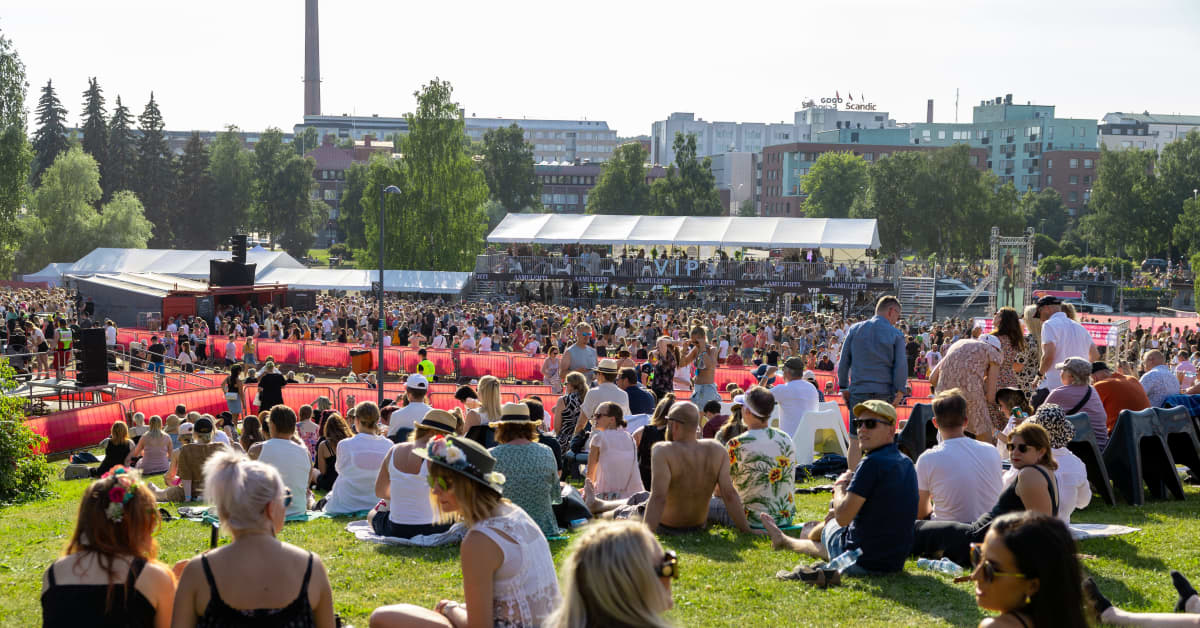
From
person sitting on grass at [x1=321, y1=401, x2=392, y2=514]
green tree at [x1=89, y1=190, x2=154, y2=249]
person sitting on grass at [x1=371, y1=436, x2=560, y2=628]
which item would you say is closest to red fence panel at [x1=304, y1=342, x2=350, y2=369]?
person sitting on grass at [x1=321, y1=401, x2=392, y2=514]

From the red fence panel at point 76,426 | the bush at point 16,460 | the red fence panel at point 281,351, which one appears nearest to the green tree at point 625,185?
the red fence panel at point 281,351

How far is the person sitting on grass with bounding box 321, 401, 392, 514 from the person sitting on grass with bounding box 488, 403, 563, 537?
2210 millimetres

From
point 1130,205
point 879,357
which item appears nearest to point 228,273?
point 879,357

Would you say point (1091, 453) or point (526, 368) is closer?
point (1091, 453)

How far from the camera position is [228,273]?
38375mm

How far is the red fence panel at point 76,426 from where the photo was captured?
16703 mm

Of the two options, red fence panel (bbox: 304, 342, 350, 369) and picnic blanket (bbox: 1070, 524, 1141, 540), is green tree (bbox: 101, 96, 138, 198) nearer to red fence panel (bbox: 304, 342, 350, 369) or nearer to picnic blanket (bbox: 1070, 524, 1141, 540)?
red fence panel (bbox: 304, 342, 350, 369)

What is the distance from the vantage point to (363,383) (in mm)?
21891

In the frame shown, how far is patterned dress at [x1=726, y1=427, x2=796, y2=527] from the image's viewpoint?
764cm

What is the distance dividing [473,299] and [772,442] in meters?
41.8

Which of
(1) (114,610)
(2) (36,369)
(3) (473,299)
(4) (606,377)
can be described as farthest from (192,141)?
(1) (114,610)

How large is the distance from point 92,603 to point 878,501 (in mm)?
4235

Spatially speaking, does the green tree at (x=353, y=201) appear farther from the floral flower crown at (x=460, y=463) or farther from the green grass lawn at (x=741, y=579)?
the floral flower crown at (x=460, y=463)

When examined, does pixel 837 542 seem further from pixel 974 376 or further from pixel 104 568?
pixel 104 568
